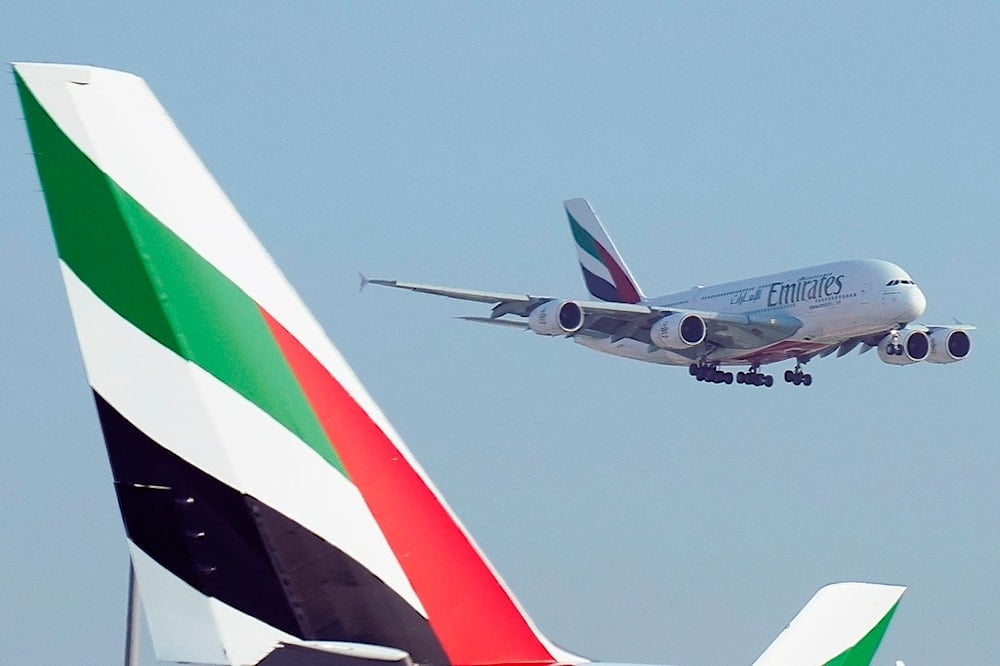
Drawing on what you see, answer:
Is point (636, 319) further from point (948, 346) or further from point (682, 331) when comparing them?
point (948, 346)

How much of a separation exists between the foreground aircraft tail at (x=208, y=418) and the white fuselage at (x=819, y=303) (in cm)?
3422

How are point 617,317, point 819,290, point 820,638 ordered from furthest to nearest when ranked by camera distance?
point 617,317 < point 819,290 < point 820,638

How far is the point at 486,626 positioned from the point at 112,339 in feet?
5.43

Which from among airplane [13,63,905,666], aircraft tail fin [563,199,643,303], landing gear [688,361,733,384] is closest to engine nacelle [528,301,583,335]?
landing gear [688,361,733,384]

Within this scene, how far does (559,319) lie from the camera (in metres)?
41.1

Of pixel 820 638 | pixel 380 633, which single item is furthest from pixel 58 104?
pixel 820 638

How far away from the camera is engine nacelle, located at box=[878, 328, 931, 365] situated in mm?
41844

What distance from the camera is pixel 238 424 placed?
18.1 ft

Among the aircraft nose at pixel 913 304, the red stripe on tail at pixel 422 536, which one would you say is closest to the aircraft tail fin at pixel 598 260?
the aircraft nose at pixel 913 304

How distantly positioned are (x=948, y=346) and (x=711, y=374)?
20.5 feet

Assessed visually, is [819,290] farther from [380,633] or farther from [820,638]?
[380,633]

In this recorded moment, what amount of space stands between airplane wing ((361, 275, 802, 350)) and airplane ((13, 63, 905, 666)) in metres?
35.0

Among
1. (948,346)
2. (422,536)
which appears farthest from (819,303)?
(422,536)

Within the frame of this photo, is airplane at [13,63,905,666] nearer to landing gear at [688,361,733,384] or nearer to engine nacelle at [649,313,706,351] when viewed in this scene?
engine nacelle at [649,313,706,351]
